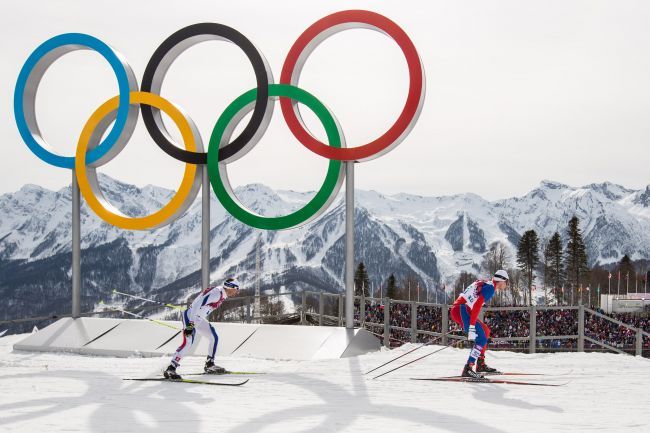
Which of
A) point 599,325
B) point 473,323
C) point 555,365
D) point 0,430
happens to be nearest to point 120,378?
point 0,430

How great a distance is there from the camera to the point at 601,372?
11969mm

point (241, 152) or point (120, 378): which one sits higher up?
point (241, 152)

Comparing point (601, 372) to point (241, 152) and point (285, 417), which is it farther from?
point (241, 152)

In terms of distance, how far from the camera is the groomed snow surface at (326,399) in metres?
7.60

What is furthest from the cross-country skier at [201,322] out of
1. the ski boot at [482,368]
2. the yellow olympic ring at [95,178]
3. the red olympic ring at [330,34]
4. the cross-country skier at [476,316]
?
the yellow olympic ring at [95,178]

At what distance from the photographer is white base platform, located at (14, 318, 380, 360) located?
1391 cm

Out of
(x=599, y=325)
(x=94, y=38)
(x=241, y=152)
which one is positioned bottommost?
(x=599, y=325)

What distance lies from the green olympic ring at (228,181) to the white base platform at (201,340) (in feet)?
7.20

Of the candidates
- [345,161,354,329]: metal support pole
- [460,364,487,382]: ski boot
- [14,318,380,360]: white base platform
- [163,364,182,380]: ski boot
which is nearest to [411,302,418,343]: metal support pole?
[14,318,380,360]: white base platform

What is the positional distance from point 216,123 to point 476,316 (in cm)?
730

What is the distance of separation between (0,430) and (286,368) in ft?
19.9

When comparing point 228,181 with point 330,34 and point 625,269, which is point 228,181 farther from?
point 625,269

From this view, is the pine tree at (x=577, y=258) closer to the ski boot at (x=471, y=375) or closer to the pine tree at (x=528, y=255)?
the pine tree at (x=528, y=255)

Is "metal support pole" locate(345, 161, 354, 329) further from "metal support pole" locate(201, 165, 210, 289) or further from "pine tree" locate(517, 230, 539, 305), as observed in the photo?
"pine tree" locate(517, 230, 539, 305)
